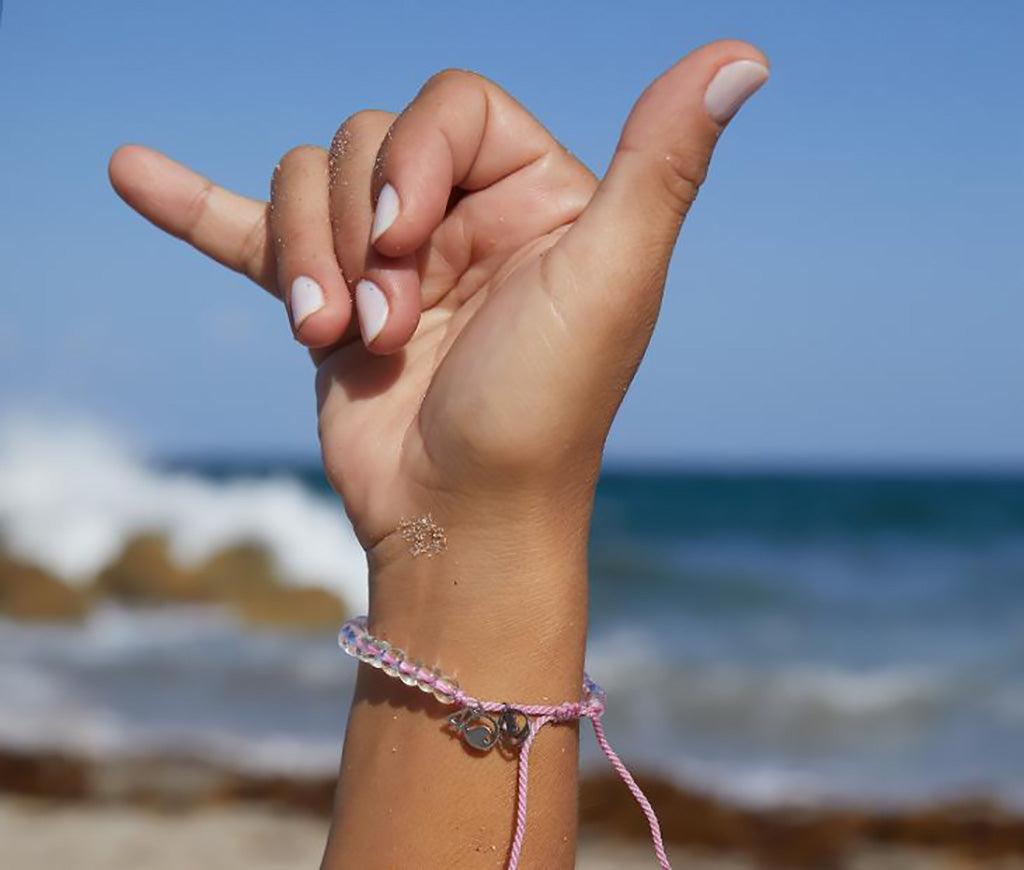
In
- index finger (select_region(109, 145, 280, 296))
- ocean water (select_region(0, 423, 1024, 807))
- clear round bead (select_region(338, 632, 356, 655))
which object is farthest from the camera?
ocean water (select_region(0, 423, 1024, 807))

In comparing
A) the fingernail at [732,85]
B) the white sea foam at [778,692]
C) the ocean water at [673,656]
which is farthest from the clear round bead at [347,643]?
the white sea foam at [778,692]

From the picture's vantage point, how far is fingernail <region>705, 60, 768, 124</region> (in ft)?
4.39

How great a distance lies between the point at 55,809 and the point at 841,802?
11.9 ft

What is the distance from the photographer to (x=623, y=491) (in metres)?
24.3

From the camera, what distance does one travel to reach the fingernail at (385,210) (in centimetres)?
151

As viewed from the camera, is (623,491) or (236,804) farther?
(623,491)

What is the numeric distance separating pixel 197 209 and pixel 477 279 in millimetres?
434

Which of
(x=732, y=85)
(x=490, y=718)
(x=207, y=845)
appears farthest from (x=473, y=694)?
(x=207, y=845)

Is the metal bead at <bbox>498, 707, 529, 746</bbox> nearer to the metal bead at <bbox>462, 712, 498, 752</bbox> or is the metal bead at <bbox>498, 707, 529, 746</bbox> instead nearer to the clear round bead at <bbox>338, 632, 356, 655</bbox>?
the metal bead at <bbox>462, 712, 498, 752</bbox>

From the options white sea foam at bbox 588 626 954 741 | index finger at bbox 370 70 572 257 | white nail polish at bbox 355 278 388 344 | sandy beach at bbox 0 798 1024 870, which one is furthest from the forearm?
white sea foam at bbox 588 626 954 741

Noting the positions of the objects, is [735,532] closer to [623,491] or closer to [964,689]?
[623,491]

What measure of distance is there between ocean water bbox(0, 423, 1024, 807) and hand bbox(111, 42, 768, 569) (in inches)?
203

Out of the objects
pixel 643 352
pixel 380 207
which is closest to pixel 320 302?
pixel 380 207

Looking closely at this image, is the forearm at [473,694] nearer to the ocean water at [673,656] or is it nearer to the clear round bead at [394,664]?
the clear round bead at [394,664]
